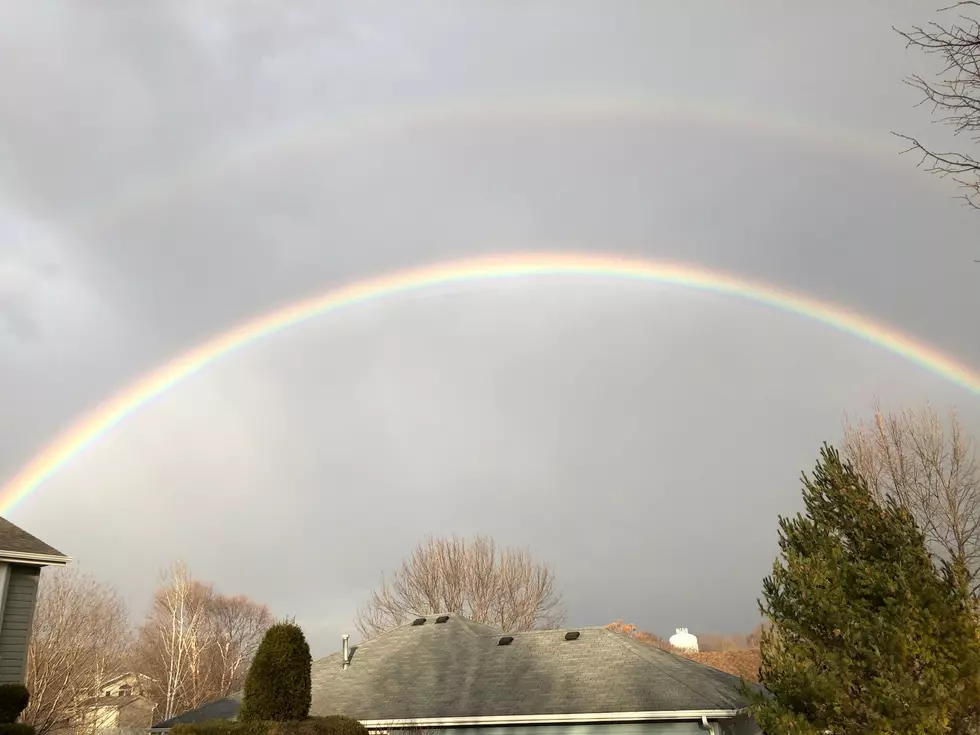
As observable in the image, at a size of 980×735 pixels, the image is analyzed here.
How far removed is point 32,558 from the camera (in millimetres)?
13742

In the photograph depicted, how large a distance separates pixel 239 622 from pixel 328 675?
52.0 metres

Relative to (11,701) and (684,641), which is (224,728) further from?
(684,641)

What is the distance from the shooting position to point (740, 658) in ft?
124

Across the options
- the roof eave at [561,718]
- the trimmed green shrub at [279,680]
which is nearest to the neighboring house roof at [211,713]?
the roof eave at [561,718]

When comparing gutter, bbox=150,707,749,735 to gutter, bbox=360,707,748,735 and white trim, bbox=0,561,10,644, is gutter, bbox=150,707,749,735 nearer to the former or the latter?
gutter, bbox=360,707,748,735

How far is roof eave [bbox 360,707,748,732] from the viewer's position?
1377cm

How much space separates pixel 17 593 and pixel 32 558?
0.82 metres

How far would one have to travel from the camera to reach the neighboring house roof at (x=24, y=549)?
13555 mm

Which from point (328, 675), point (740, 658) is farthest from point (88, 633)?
point (740, 658)

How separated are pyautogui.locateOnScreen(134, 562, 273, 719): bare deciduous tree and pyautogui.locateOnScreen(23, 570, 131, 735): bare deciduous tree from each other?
4.10 metres

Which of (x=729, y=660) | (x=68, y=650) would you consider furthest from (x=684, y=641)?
Result: (x=68, y=650)

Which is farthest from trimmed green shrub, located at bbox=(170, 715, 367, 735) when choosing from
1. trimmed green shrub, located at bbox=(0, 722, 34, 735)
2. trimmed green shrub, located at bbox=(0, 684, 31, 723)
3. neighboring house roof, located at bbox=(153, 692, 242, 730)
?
neighboring house roof, located at bbox=(153, 692, 242, 730)

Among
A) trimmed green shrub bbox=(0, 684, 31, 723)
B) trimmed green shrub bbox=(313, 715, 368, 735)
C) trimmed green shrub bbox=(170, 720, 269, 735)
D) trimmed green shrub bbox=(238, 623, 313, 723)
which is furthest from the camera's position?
trimmed green shrub bbox=(238, 623, 313, 723)

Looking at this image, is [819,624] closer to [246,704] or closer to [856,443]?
[246,704]
